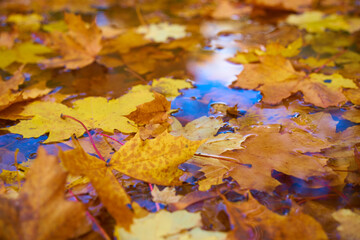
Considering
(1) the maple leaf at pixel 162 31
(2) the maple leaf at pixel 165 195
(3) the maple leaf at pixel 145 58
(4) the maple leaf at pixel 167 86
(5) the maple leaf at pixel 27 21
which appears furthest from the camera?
(5) the maple leaf at pixel 27 21

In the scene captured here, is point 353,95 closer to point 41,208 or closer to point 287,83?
point 287,83

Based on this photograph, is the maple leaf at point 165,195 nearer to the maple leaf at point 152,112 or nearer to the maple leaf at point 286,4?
the maple leaf at point 152,112

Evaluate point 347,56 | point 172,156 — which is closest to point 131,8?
point 347,56

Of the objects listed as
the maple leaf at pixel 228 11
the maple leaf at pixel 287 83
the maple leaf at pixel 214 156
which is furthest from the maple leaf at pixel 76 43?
the maple leaf at pixel 228 11

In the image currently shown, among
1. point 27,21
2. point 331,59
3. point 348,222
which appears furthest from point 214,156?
point 27,21

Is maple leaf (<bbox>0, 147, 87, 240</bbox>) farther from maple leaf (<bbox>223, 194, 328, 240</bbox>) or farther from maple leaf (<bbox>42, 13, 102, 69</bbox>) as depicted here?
maple leaf (<bbox>42, 13, 102, 69</bbox>)

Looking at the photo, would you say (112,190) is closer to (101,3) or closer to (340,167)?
(340,167)

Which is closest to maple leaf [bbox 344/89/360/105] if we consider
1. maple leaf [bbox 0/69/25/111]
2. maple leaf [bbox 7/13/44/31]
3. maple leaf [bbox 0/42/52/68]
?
maple leaf [bbox 0/69/25/111]
